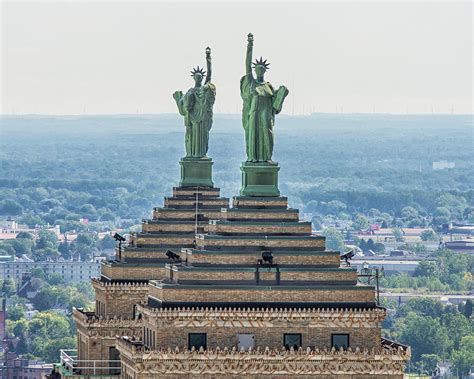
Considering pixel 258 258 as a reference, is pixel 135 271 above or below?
→ below

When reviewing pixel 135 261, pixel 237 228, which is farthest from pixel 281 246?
pixel 135 261

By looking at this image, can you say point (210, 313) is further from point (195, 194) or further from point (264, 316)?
point (195, 194)

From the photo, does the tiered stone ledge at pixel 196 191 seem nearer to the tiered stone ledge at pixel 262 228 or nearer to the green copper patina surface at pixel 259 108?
the green copper patina surface at pixel 259 108

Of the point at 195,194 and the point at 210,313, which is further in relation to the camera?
the point at 195,194

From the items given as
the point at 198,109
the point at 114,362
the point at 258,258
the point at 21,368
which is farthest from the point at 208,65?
the point at 21,368

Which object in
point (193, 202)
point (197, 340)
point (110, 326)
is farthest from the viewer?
point (193, 202)

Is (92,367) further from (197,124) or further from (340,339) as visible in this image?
(340,339)

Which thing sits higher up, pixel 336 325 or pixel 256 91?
pixel 256 91

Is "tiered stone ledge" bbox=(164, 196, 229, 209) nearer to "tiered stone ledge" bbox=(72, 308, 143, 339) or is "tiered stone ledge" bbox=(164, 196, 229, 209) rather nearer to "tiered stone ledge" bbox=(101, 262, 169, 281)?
"tiered stone ledge" bbox=(101, 262, 169, 281)
